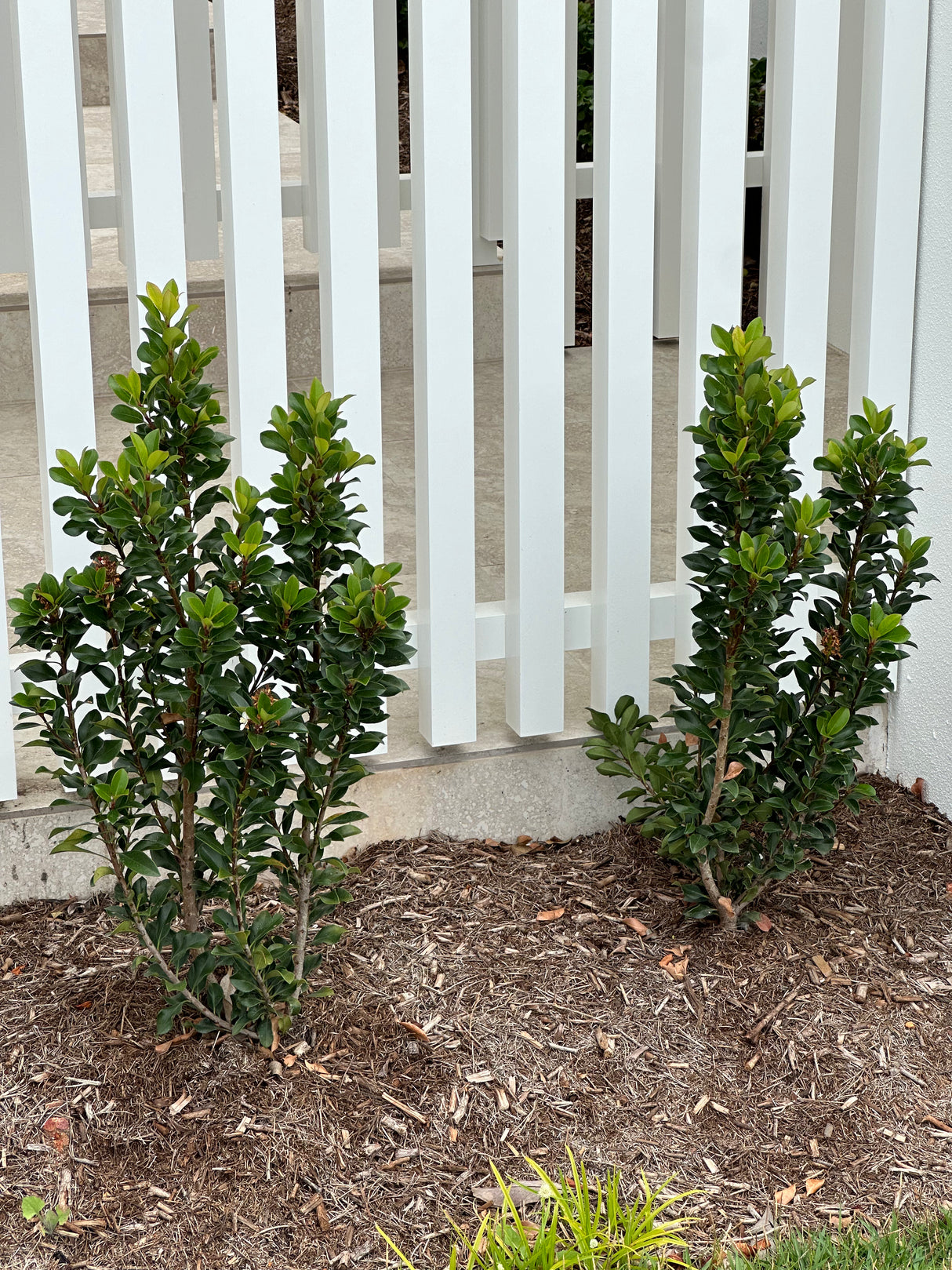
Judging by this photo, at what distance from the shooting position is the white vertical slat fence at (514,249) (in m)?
2.49

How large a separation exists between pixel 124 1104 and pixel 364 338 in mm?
1371

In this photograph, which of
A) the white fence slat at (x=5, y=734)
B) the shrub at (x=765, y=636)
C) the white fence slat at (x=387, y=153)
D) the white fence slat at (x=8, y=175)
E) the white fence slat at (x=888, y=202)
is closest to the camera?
the shrub at (x=765, y=636)

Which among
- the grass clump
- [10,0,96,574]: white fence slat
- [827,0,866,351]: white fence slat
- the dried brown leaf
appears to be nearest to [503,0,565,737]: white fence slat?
the dried brown leaf

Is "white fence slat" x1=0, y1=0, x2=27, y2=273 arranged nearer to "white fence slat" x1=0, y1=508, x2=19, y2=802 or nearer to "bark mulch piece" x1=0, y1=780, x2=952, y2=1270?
"white fence slat" x1=0, y1=508, x2=19, y2=802

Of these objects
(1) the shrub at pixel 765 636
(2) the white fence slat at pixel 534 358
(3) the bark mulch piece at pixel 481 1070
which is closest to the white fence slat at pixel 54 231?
(2) the white fence slat at pixel 534 358

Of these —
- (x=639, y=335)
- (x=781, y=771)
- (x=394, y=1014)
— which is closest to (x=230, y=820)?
(x=394, y=1014)

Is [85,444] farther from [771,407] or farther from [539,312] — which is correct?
[771,407]

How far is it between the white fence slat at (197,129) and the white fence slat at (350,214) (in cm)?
251

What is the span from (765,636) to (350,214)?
104 centimetres

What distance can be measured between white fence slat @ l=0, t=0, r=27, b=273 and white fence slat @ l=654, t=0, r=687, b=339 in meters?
2.18

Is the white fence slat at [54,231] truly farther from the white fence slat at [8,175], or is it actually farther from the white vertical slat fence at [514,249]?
the white fence slat at [8,175]

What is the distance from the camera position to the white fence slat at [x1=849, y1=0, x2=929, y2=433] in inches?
111

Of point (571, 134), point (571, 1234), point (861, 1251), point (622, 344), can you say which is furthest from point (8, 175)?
point (861, 1251)

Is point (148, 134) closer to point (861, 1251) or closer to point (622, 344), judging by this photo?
point (622, 344)
